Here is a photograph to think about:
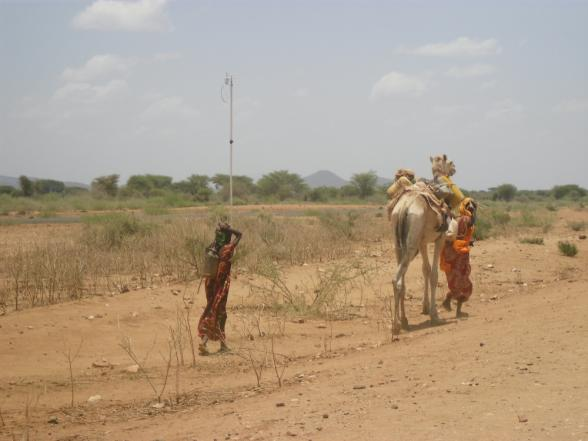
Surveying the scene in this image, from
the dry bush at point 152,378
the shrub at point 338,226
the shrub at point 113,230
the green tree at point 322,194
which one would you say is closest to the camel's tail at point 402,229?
the dry bush at point 152,378

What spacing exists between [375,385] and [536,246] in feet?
45.0

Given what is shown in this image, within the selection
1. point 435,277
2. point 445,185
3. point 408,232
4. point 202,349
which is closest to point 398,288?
point 408,232

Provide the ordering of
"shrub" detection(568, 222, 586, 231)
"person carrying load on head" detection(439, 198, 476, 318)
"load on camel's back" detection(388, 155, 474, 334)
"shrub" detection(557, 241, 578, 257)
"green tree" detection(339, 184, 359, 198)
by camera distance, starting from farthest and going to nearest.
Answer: "green tree" detection(339, 184, 359, 198) < "shrub" detection(568, 222, 586, 231) < "shrub" detection(557, 241, 578, 257) < "person carrying load on head" detection(439, 198, 476, 318) < "load on camel's back" detection(388, 155, 474, 334)

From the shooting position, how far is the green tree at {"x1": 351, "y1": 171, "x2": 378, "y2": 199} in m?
70.6

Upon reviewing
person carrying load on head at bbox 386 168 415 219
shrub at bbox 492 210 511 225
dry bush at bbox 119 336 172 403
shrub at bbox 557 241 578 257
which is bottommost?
dry bush at bbox 119 336 172 403

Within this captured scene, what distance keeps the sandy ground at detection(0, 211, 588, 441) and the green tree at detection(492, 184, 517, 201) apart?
59751 mm

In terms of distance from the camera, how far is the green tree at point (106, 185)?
6069 cm

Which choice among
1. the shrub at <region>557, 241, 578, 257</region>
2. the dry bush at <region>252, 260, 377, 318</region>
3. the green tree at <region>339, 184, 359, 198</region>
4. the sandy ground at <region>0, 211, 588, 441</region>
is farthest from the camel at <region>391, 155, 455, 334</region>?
the green tree at <region>339, 184, 359, 198</region>

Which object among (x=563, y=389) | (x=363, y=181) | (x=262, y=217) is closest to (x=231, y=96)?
(x=262, y=217)

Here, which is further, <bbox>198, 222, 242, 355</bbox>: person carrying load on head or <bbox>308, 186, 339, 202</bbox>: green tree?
<bbox>308, 186, 339, 202</bbox>: green tree

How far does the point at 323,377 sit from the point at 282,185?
65.1m

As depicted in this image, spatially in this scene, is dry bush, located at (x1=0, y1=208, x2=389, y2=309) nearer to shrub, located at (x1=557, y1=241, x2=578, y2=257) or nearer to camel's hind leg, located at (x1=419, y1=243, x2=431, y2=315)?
camel's hind leg, located at (x1=419, y1=243, x2=431, y2=315)

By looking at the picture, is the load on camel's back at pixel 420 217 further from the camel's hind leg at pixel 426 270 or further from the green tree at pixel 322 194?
the green tree at pixel 322 194

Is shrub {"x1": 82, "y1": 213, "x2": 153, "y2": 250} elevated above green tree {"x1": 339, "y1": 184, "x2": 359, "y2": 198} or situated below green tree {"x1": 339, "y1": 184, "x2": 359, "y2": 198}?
below
